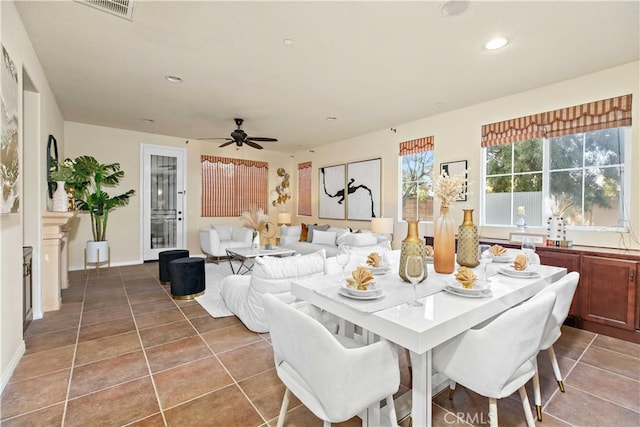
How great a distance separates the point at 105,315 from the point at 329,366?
10.9 feet

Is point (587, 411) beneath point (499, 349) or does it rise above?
beneath

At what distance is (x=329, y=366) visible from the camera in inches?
43.3

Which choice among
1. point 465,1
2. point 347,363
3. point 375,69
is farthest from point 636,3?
point 347,363

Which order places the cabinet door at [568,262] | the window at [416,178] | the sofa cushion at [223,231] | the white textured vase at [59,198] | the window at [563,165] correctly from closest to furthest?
the cabinet door at [568,262]
the window at [563,165]
the white textured vase at [59,198]
the window at [416,178]
the sofa cushion at [223,231]

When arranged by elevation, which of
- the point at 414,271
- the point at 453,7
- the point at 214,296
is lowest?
the point at 214,296

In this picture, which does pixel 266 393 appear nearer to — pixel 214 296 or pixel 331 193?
Result: pixel 214 296

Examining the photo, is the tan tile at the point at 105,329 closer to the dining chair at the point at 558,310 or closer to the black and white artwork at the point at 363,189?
the dining chair at the point at 558,310

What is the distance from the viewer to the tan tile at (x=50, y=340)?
257 centimetres

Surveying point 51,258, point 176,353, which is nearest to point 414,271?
point 176,353

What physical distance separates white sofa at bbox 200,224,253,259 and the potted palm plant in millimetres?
1679

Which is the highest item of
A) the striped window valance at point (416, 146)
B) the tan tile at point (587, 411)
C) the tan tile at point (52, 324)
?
the striped window valance at point (416, 146)

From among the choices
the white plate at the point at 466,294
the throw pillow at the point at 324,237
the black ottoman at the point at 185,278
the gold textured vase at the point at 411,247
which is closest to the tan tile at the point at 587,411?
the white plate at the point at 466,294

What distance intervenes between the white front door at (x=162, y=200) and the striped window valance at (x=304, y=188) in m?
2.87

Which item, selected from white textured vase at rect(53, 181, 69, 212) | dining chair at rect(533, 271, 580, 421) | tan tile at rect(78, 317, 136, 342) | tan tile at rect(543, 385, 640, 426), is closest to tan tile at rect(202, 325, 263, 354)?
tan tile at rect(78, 317, 136, 342)
